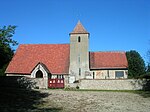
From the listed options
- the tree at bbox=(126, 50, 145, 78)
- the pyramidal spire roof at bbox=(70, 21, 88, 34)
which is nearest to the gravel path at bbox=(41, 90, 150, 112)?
the pyramidal spire roof at bbox=(70, 21, 88, 34)

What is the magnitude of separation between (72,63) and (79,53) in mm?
2481

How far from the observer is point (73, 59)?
5341 cm

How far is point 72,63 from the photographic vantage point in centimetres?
5316

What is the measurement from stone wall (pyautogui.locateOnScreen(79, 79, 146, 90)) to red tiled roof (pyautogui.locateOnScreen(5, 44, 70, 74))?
31.2ft

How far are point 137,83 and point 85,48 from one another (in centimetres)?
1499

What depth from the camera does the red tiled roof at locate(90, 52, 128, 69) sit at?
52722mm

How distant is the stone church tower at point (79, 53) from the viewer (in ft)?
172

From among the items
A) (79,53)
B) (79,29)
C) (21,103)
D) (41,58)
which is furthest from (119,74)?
(21,103)

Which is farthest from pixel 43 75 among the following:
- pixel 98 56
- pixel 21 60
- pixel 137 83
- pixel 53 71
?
pixel 137 83

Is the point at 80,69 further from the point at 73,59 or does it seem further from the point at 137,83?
the point at 137,83

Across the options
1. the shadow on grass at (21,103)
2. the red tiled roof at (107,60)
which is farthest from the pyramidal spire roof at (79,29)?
the shadow on grass at (21,103)

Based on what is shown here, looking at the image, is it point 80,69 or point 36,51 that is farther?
point 36,51

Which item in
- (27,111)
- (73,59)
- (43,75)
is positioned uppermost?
(73,59)

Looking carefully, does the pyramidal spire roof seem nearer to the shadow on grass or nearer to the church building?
the church building
